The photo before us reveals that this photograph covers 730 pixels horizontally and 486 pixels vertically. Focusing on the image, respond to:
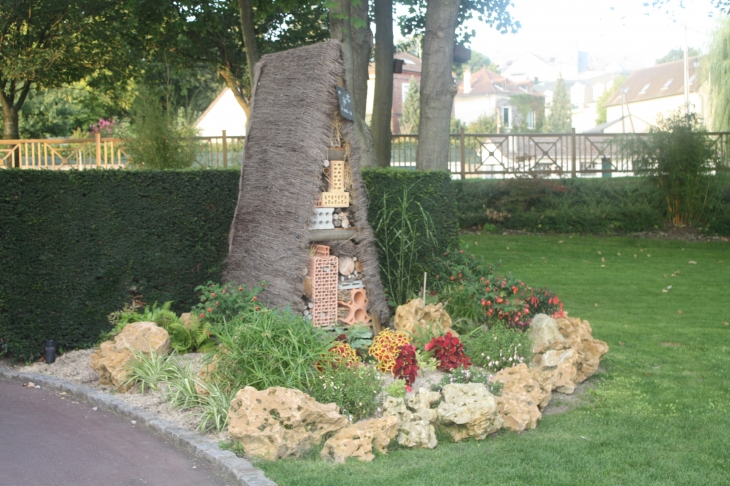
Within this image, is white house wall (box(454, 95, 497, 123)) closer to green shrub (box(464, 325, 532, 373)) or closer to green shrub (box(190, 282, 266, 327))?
green shrub (box(464, 325, 532, 373))

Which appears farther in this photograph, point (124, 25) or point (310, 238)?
point (124, 25)

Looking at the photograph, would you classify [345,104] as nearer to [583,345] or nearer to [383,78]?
[583,345]

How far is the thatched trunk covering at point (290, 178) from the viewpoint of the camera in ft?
23.0

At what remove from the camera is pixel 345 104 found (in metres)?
7.36

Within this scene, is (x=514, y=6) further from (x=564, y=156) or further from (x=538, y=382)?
(x=538, y=382)

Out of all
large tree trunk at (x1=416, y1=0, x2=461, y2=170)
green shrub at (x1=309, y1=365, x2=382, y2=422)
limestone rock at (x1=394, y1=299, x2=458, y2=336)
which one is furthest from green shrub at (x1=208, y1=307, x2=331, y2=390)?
large tree trunk at (x1=416, y1=0, x2=461, y2=170)

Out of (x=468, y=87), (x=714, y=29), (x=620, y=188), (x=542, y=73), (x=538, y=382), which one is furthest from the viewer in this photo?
(x=542, y=73)

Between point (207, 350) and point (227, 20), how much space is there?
14.3 metres

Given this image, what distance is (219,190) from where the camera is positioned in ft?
26.7

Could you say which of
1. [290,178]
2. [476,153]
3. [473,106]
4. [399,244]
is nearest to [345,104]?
[290,178]

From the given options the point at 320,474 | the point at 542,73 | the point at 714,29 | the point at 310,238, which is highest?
the point at 542,73

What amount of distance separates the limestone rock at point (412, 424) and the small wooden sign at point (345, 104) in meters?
3.02

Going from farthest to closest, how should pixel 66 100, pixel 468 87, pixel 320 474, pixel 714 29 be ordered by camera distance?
pixel 468 87 → pixel 66 100 → pixel 714 29 → pixel 320 474

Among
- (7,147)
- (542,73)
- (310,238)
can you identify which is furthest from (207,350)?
(542,73)
